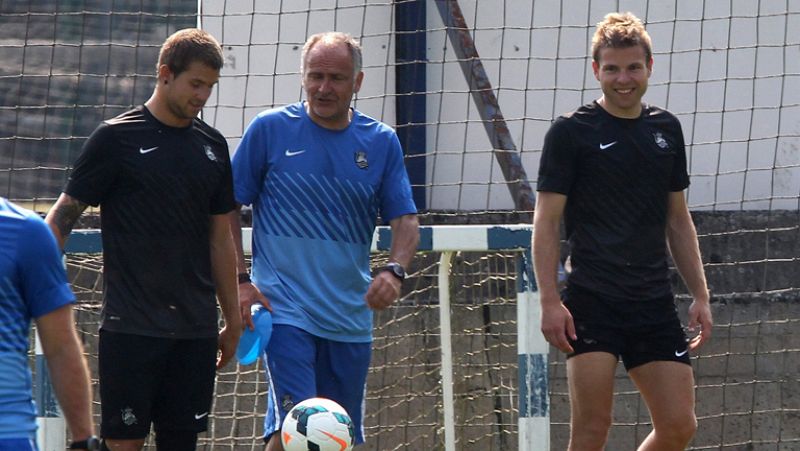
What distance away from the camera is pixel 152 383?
5215 mm

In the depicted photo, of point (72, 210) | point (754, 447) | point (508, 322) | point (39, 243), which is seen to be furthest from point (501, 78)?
point (39, 243)

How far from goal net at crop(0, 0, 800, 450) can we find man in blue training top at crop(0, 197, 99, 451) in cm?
407

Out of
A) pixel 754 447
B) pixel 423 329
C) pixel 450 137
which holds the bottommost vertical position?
pixel 754 447

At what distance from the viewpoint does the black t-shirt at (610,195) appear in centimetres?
545

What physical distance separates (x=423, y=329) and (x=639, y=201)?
253cm

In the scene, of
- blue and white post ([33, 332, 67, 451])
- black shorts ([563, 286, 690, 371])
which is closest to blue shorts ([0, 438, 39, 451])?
black shorts ([563, 286, 690, 371])

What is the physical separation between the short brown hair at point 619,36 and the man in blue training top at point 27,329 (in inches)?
102

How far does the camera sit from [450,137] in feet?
31.5

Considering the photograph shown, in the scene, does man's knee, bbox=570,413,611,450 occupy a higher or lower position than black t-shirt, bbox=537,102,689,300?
lower

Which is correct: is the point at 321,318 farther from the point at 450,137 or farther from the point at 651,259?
the point at 450,137

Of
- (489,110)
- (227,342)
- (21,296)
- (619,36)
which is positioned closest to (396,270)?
(227,342)

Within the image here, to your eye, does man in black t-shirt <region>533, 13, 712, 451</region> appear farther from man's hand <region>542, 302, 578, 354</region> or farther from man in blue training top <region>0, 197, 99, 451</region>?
man in blue training top <region>0, 197, 99, 451</region>

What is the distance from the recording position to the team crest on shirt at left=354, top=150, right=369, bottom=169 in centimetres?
564

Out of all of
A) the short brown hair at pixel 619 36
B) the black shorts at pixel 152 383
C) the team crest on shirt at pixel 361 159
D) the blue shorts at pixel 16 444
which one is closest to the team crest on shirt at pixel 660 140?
the short brown hair at pixel 619 36
